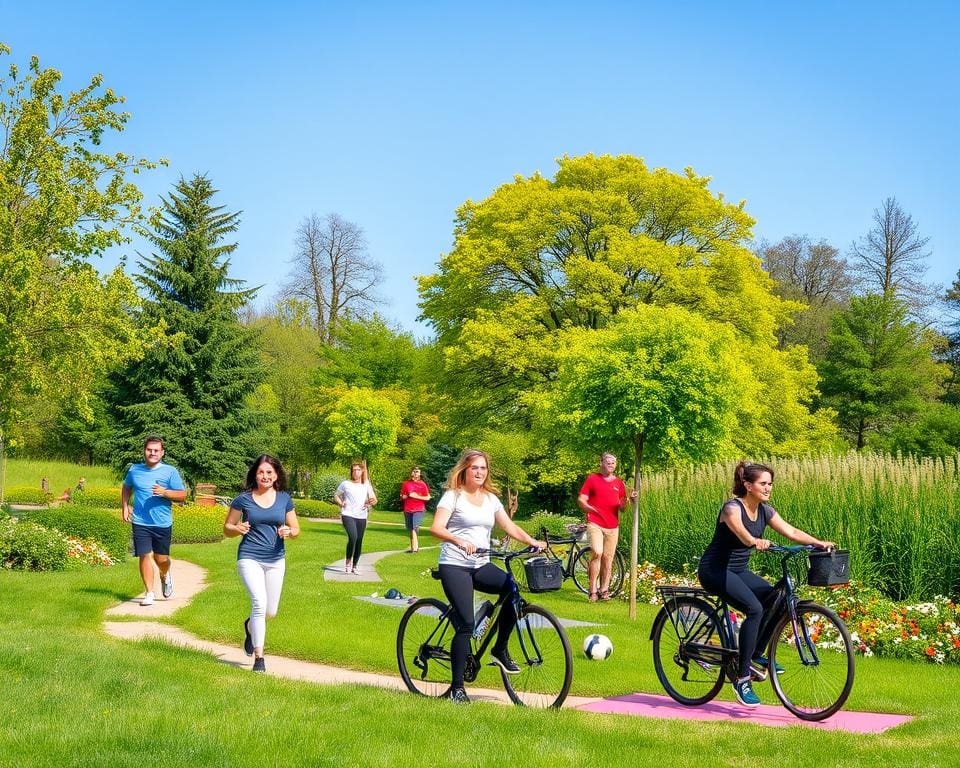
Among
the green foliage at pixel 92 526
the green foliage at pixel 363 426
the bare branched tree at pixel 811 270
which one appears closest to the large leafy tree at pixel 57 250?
the green foliage at pixel 92 526

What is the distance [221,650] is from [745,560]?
5658 millimetres

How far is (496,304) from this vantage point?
34250 millimetres

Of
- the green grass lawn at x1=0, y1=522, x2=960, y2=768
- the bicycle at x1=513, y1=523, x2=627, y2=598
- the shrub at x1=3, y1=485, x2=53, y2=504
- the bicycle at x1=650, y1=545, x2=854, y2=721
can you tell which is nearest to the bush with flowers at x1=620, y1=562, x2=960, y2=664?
the green grass lawn at x1=0, y1=522, x2=960, y2=768

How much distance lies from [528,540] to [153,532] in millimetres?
6931

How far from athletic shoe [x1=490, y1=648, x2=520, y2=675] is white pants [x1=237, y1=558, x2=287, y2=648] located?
2158 mm

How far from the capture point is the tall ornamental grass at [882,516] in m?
14.0

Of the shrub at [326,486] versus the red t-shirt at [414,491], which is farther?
the shrub at [326,486]

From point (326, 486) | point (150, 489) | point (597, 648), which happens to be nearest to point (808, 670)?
point (597, 648)

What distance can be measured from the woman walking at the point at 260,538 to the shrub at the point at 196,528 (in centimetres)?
1736

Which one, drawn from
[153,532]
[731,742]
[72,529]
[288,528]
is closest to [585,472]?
[72,529]

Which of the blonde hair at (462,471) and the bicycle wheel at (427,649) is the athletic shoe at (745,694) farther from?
the blonde hair at (462,471)

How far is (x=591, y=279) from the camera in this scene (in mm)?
31781

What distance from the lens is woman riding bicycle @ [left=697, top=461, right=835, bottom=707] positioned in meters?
7.70

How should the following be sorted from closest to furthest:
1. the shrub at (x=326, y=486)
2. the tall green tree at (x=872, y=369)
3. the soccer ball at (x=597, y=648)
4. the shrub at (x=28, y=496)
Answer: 1. the soccer ball at (x=597, y=648)
2. the tall green tree at (x=872, y=369)
3. the shrub at (x=28, y=496)
4. the shrub at (x=326, y=486)
